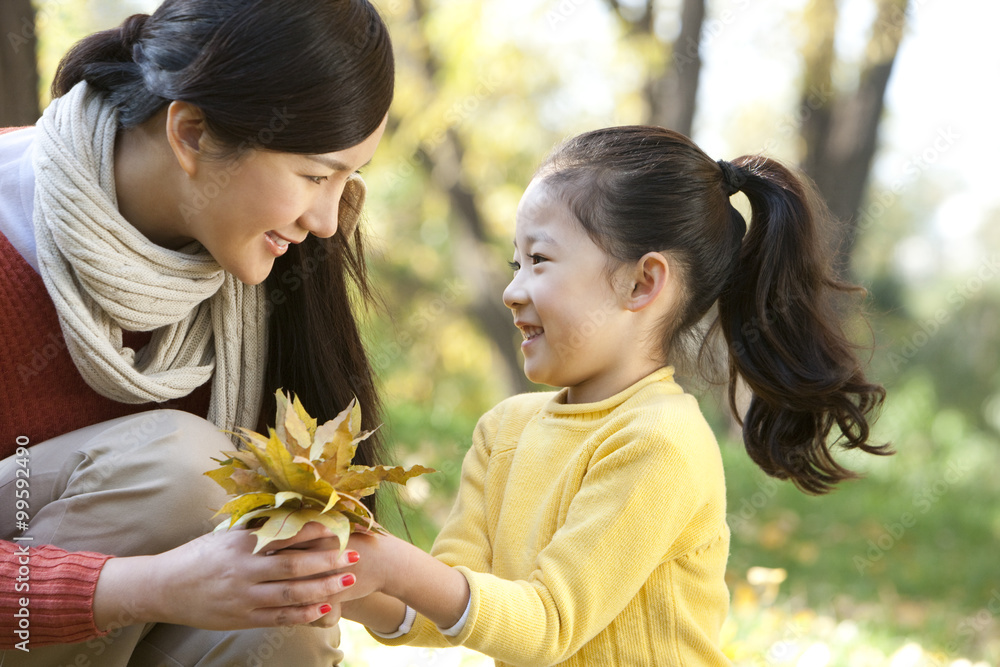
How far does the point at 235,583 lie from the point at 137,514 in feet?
1.25

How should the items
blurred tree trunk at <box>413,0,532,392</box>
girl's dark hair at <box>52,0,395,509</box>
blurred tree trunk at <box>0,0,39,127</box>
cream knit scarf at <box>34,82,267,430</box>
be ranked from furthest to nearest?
blurred tree trunk at <box>413,0,532,392</box>
blurred tree trunk at <box>0,0,39,127</box>
cream knit scarf at <box>34,82,267,430</box>
girl's dark hair at <box>52,0,395,509</box>

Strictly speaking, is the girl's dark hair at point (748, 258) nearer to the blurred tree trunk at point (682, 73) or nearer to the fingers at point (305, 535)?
the fingers at point (305, 535)

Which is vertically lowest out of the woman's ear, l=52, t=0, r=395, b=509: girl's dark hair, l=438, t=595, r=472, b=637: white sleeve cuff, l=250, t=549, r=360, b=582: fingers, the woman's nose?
l=438, t=595, r=472, b=637: white sleeve cuff

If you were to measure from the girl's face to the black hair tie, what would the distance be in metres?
0.39

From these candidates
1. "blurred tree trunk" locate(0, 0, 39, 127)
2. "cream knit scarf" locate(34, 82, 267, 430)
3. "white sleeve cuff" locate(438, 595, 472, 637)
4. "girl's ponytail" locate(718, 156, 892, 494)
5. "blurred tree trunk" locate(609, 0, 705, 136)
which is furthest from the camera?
"blurred tree trunk" locate(609, 0, 705, 136)

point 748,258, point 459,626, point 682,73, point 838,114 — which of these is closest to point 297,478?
point 459,626

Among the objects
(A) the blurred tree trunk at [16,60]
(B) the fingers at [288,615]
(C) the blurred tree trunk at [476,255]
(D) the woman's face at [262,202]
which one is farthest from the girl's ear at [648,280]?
(C) the blurred tree trunk at [476,255]

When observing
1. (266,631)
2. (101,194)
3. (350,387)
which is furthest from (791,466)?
(101,194)

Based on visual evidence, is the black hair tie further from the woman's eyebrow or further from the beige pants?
the beige pants

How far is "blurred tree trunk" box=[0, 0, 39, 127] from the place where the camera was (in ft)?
9.96

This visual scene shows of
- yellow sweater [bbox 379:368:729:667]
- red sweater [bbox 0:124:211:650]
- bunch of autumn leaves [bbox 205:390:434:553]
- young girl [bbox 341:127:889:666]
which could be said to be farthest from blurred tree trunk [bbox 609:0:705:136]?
bunch of autumn leaves [bbox 205:390:434:553]

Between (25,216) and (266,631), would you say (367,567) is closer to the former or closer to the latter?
(266,631)

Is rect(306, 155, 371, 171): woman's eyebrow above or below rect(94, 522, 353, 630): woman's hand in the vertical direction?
above

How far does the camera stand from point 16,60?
10.0 feet
